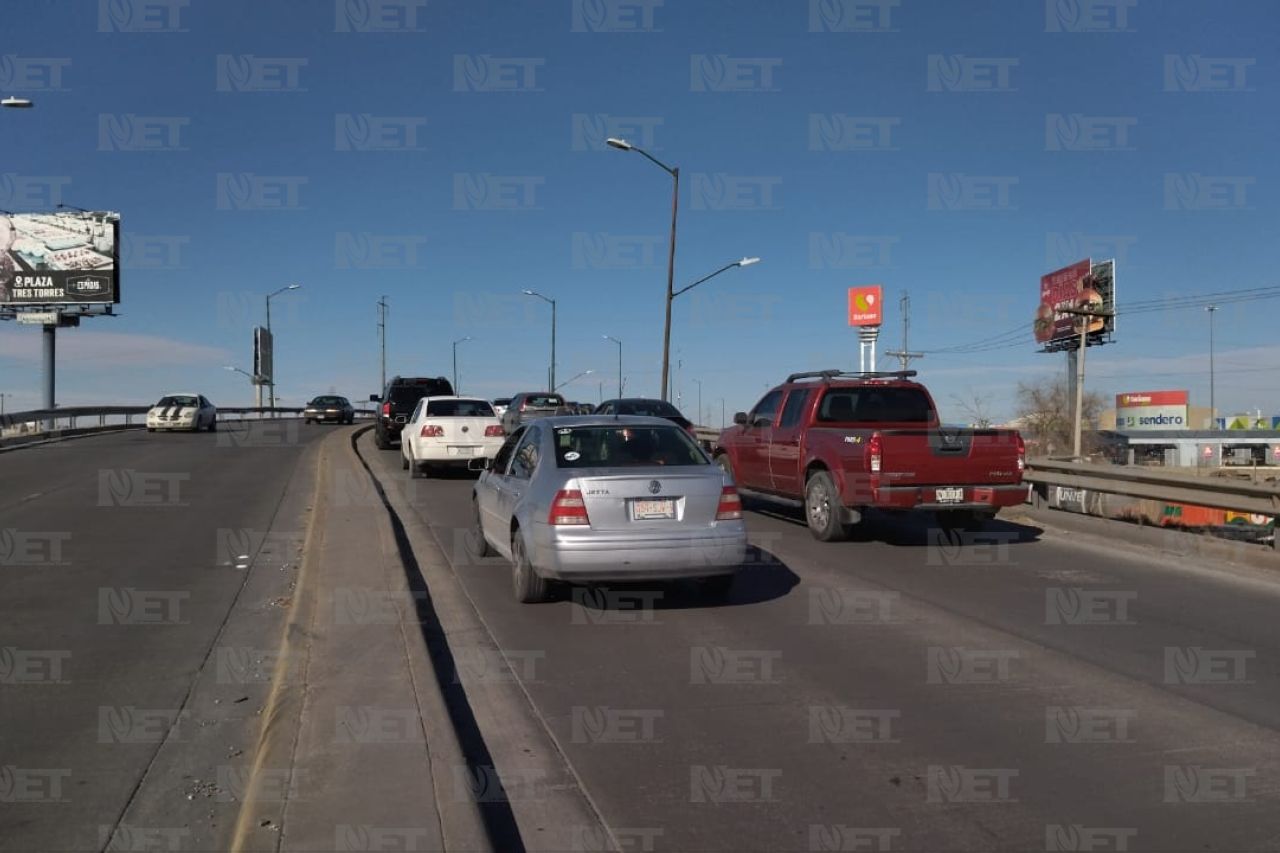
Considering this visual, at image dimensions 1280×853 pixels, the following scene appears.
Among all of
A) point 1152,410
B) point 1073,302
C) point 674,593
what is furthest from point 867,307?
point 674,593

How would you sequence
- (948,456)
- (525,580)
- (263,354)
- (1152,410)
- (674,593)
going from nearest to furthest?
(525,580) < (674,593) < (948,456) < (263,354) < (1152,410)

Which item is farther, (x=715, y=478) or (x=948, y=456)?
(x=948, y=456)

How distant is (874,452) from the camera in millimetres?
11086

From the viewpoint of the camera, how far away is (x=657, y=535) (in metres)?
7.82

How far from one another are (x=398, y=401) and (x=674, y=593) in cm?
1993

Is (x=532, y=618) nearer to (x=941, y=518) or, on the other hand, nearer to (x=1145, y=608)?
(x=1145, y=608)

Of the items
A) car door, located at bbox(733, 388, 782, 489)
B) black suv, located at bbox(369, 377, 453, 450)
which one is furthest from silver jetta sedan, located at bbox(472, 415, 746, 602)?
black suv, located at bbox(369, 377, 453, 450)

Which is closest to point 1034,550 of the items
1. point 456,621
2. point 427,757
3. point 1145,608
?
point 1145,608

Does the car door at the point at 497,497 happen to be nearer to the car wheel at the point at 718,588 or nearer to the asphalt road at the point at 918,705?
the asphalt road at the point at 918,705

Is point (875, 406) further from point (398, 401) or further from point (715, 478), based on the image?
point (398, 401)

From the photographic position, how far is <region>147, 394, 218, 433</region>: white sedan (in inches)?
1430

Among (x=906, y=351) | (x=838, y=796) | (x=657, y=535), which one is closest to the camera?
(x=838, y=796)

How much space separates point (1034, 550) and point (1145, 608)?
10.9 ft

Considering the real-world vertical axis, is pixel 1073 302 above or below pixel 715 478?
above
